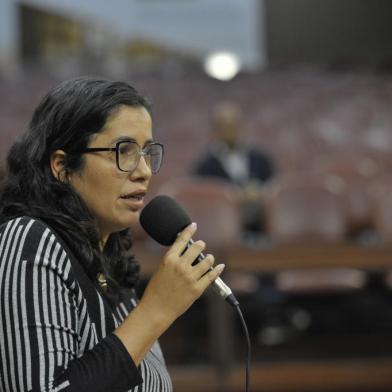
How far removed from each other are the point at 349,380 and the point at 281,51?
8668 millimetres

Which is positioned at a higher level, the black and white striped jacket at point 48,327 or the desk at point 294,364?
the black and white striped jacket at point 48,327

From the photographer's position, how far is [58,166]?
1.00 metres

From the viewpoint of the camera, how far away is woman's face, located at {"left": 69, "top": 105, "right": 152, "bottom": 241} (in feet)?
3.21

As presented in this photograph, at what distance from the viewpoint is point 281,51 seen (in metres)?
11.1

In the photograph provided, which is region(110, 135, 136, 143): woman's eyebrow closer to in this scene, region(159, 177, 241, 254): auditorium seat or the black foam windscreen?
the black foam windscreen

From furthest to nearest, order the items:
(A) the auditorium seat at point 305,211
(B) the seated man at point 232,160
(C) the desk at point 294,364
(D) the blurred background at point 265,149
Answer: (B) the seated man at point 232,160 → (A) the auditorium seat at point 305,211 → (D) the blurred background at point 265,149 → (C) the desk at point 294,364

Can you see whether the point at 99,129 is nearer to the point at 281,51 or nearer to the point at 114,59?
the point at 114,59

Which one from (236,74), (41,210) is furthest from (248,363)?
(236,74)

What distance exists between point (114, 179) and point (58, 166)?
0.23 feet

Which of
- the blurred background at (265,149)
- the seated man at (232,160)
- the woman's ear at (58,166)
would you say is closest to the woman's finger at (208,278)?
the woman's ear at (58,166)

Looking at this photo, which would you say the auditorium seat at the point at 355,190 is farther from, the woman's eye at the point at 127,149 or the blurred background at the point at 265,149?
the woman's eye at the point at 127,149

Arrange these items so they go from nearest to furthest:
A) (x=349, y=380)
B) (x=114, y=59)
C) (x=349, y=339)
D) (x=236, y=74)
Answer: (x=349, y=380) < (x=349, y=339) < (x=236, y=74) < (x=114, y=59)

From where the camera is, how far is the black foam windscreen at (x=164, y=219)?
0.99 m

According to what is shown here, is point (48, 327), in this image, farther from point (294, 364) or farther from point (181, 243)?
point (294, 364)
